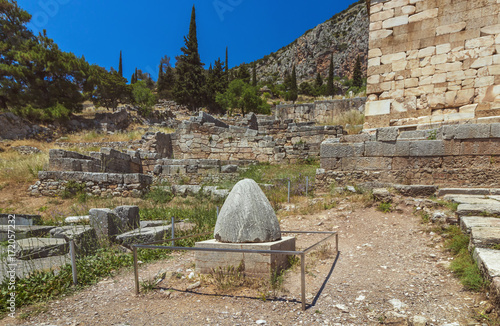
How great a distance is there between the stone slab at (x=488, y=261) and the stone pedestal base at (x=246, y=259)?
6.68 feet

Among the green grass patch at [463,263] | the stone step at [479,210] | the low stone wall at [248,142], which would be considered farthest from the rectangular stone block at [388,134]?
the low stone wall at [248,142]

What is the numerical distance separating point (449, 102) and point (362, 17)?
6757cm

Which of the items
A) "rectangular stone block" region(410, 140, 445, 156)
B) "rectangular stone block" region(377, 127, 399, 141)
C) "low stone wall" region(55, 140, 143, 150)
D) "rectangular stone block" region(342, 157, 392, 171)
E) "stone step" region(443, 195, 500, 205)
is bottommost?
"stone step" region(443, 195, 500, 205)

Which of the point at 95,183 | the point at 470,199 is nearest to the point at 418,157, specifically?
the point at 470,199

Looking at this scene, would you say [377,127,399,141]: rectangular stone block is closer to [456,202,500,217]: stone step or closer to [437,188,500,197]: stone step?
[437,188,500,197]: stone step

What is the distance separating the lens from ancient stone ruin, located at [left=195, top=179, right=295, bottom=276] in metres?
3.54

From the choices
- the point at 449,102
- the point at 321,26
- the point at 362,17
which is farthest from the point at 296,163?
the point at 321,26

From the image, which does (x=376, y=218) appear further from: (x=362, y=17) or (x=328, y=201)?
(x=362, y=17)

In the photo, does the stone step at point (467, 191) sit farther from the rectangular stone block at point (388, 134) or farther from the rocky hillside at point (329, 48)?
the rocky hillside at point (329, 48)

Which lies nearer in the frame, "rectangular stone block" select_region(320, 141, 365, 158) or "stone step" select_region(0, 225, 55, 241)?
"stone step" select_region(0, 225, 55, 241)

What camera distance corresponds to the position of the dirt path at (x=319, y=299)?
269 cm

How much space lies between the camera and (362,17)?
64688 mm

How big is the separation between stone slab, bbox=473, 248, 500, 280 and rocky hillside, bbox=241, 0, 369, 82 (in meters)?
59.7

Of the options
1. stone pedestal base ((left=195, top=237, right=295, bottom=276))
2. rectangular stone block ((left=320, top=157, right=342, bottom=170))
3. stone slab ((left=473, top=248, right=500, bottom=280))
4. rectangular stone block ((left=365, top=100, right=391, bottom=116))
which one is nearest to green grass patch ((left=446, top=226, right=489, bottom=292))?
stone slab ((left=473, top=248, right=500, bottom=280))
